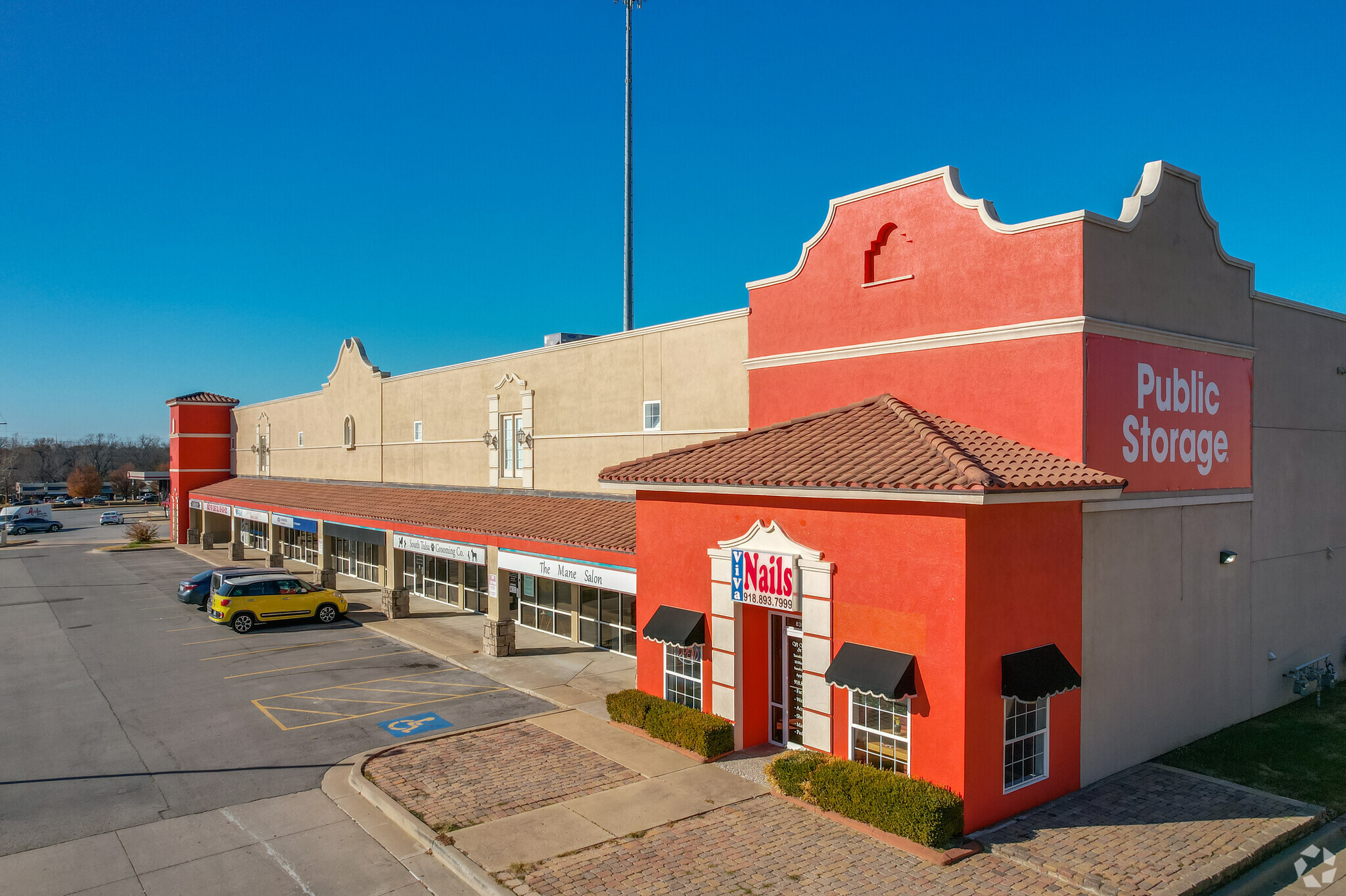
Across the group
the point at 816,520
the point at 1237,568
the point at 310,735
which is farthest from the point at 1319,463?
the point at 310,735

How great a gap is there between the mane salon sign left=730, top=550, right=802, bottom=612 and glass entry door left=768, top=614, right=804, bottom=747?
0.74 metres

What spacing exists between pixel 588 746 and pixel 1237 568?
12500 mm

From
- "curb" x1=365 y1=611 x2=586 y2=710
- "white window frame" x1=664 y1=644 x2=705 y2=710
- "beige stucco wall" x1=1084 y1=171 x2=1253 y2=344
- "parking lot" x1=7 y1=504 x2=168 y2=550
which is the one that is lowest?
"parking lot" x1=7 y1=504 x2=168 y2=550

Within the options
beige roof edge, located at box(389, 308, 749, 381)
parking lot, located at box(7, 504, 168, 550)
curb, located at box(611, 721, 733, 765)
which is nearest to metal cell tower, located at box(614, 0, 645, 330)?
beige roof edge, located at box(389, 308, 749, 381)

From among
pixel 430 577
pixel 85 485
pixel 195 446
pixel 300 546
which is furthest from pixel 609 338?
pixel 85 485

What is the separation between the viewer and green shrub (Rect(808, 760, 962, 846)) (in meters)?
10.4

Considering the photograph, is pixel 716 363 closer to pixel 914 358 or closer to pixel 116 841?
pixel 914 358

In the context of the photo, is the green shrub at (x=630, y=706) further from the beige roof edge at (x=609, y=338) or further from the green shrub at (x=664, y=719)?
the beige roof edge at (x=609, y=338)

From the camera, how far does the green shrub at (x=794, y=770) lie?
11945 mm

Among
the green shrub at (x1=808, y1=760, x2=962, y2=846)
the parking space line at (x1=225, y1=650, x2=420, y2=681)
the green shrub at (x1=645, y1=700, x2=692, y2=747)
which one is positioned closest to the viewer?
the green shrub at (x1=808, y1=760, x2=962, y2=846)

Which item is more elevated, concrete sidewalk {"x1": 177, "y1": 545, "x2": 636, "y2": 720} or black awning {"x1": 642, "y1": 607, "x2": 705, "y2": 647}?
black awning {"x1": 642, "y1": 607, "x2": 705, "y2": 647}

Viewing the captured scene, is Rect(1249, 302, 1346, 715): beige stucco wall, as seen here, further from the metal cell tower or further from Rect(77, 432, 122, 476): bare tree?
Rect(77, 432, 122, 476): bare tree

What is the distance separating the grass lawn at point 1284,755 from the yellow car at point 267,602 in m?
23.1

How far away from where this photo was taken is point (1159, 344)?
14031 millimetres
